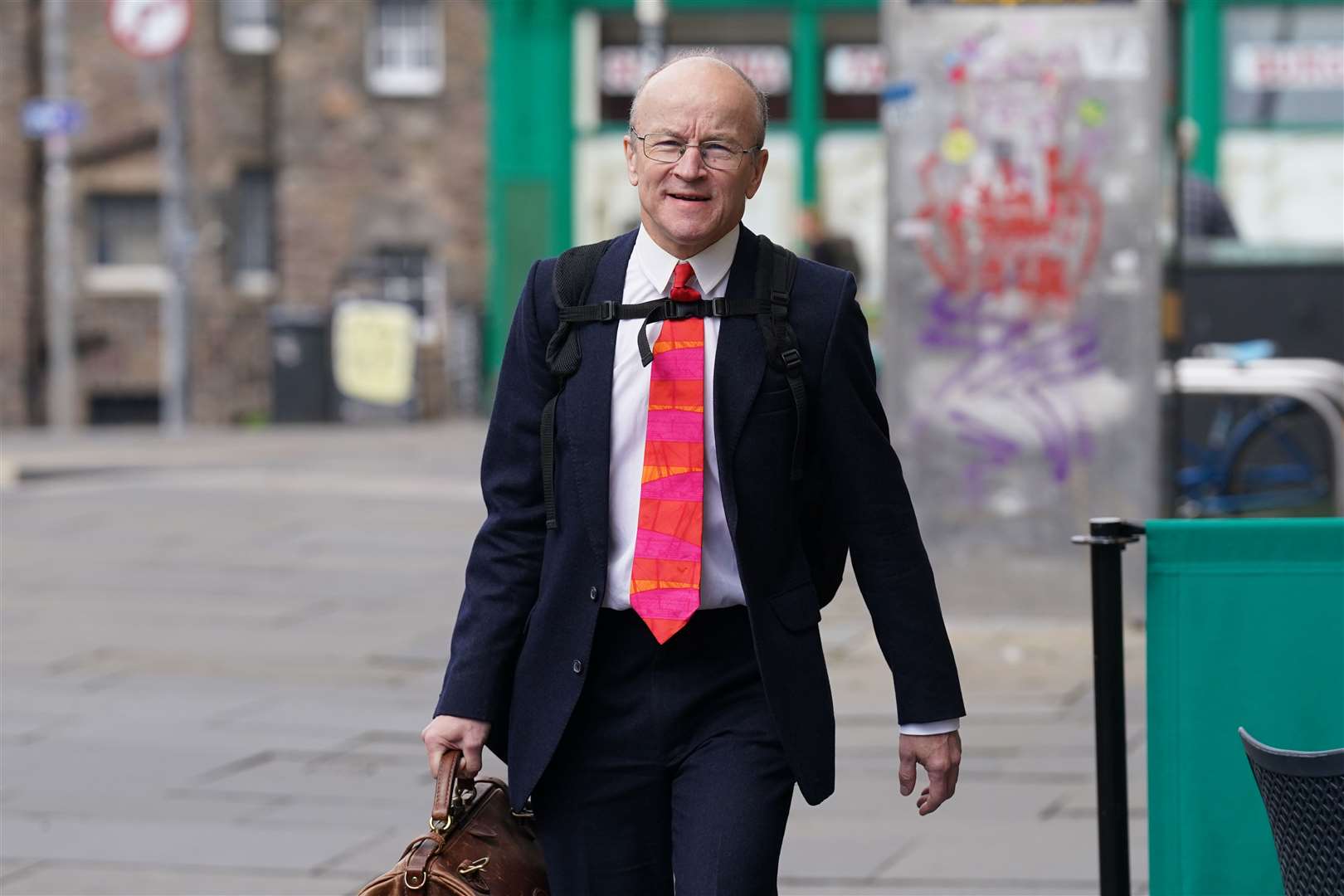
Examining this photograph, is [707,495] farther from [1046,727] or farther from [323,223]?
[323,223]

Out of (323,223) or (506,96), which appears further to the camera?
(323,223)

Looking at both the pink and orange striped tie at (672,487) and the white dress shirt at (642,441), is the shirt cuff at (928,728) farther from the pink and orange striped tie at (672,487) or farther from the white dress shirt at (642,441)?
the pink and orange striped tie at (672,487)

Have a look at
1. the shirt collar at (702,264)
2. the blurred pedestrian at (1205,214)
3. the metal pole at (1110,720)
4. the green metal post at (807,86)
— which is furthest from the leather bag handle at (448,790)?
the green metal post at (807,86)

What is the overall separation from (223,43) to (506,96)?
6651mm

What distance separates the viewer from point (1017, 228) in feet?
29.8

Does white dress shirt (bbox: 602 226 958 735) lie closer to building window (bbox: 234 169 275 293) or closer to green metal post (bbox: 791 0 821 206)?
green metal post (bbox: 791 0 821 206)

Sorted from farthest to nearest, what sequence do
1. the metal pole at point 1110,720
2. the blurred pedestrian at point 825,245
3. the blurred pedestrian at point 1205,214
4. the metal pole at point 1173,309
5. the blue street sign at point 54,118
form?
the blue street sign at point 54,118 < the blurred pedestrian at point 825,245 < the blurred pedestrian at point 1205,214 < the metal pole at point 1173,309 < the metal pole at point 1110,720

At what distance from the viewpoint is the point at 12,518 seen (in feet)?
47.2

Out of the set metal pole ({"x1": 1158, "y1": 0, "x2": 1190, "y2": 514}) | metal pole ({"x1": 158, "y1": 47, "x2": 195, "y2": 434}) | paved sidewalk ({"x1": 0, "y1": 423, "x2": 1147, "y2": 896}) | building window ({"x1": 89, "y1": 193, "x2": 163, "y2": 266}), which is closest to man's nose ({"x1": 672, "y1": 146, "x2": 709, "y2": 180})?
paved sidewalk ({"x1": 0, "y1": 423, "x2": 1147, "y2": 896})

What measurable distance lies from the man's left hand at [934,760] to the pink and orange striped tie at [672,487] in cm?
39

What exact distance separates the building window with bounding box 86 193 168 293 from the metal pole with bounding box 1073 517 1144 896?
1092 inches

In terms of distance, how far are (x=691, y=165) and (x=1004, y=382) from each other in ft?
20.2

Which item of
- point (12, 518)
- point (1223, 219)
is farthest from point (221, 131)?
point (1223, 219)

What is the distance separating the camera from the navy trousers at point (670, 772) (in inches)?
122
